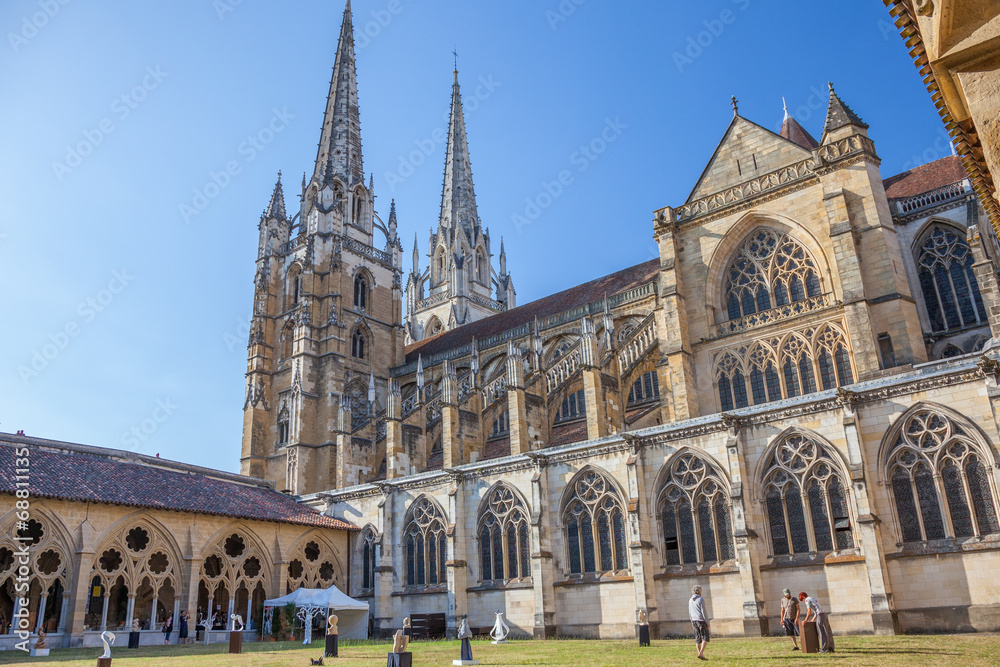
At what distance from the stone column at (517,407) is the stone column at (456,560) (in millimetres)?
5438

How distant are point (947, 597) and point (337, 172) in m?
42.7

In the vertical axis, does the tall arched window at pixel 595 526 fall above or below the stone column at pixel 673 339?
below

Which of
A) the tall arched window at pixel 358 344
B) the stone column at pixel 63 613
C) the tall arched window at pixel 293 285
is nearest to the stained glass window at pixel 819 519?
the stone column at pixel 63 613

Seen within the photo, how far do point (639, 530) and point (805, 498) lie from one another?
415 cm

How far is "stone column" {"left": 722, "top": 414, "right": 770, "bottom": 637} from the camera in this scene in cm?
1745

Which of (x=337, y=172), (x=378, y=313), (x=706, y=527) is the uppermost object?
(x=337, y=172)

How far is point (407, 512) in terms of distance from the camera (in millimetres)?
25312

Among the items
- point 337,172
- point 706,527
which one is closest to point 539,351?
point 706,527

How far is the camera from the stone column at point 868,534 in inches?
621

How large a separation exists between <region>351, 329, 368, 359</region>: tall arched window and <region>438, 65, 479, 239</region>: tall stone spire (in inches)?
792

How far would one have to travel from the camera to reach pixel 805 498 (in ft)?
58.5

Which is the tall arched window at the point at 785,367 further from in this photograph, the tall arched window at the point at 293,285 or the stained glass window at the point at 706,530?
the tall arched window at the point at 293,285

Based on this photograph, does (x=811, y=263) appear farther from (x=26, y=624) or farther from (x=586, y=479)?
(x=26, y=624)

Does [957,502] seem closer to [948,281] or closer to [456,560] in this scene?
[948,281]
